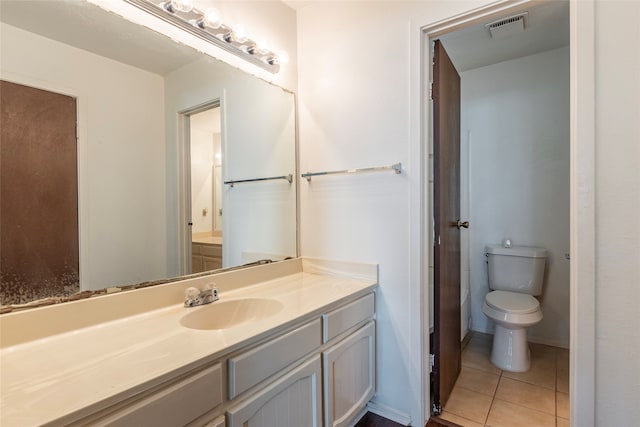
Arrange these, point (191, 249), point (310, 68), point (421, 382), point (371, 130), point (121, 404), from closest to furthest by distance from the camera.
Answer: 1. point (121, 404)
2. point (191, 249)
3. point (421, 382)
4. point (371, 130)
5. point (310, 68)

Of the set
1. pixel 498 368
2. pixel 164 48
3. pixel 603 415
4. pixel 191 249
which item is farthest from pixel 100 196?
pixel 498 368

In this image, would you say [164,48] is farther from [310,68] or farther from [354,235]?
[354,235]

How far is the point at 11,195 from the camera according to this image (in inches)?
37.6

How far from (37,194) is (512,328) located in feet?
8.55

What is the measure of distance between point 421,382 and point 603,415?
2.24 feet

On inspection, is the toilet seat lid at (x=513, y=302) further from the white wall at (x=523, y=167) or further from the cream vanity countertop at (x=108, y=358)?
the cream vanity countertop at (x=108, y=358)

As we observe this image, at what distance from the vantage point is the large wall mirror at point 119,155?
98 centimetres

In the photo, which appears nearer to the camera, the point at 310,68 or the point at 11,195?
the point at 11,195

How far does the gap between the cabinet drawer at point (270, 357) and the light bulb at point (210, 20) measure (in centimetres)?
136

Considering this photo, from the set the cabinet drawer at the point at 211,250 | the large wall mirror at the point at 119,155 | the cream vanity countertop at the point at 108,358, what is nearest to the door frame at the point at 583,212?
the cream vanity countertop at the point at 108,358

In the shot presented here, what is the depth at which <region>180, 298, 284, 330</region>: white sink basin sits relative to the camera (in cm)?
124

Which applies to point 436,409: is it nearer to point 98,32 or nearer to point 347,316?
point 347,316

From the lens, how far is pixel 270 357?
104 cm

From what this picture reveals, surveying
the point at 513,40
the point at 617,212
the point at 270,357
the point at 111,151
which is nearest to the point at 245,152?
the point at 111,151
